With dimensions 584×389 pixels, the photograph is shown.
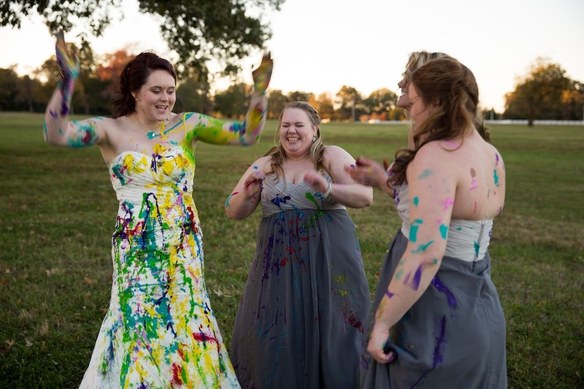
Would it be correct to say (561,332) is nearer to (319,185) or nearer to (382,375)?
(319,185)

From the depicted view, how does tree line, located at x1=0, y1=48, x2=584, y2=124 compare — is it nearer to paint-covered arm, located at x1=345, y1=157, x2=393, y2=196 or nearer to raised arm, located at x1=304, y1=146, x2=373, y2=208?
raised arm, located at x1=304, y1=146, x2=373, y2=208

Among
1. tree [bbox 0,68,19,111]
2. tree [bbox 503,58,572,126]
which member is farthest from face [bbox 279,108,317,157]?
tree [bbox 0,68,19,111]

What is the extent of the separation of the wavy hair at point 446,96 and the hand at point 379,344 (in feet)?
2.31

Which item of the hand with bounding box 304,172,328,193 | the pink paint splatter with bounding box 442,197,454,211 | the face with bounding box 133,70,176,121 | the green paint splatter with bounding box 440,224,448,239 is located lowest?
the green paint splatter with bounding box 440,224,448,239

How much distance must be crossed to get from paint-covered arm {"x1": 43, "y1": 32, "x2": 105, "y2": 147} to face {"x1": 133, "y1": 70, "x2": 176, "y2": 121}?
0.31 metres

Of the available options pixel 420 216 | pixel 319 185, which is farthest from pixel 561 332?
pixel 420 216

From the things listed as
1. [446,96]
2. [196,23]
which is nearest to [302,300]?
[446,96]

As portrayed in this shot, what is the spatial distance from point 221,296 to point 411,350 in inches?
166

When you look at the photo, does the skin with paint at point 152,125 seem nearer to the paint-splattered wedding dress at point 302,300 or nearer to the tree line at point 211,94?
the paint-splattered wedding dress at point 302,300

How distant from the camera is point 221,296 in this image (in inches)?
252

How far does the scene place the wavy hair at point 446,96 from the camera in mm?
2307

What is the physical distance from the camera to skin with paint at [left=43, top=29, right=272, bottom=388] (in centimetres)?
353

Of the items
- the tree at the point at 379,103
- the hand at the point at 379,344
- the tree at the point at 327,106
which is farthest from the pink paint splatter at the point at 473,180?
the tree at the point at 379,103

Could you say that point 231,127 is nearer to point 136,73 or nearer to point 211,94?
point 136,73
